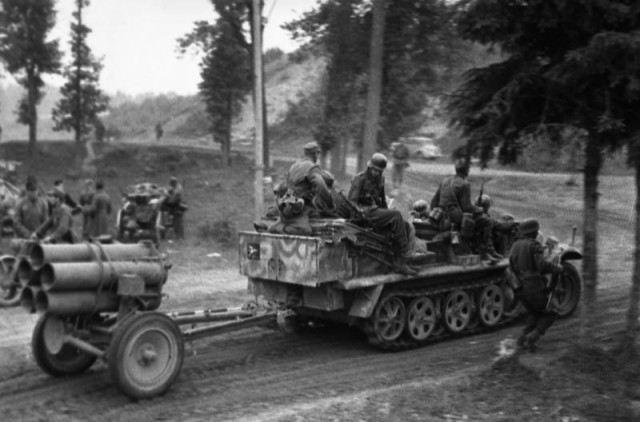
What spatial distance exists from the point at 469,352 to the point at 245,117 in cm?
6024

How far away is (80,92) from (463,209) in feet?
104

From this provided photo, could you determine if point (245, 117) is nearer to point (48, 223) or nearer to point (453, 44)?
point (453, 44)

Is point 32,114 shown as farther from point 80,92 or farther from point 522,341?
point 522,341

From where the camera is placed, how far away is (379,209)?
11.9 m

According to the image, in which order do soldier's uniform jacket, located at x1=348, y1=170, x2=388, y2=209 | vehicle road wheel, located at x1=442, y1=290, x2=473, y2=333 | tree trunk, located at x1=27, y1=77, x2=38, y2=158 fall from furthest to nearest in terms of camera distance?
tree trunk, located at x1=27, y1=77, x2=38, y2=158, vehicle road wheel, located at x1=442, y1=290, x2=473, y2=333, soldier's uniform jacket, located at x1=348, y1=170, x2=388, y2=209

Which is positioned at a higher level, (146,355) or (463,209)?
(463,209)

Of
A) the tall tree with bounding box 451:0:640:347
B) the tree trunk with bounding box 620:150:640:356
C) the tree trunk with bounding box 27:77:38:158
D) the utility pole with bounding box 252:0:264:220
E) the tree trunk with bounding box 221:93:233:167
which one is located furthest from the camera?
the tree trunk with bounding box 221:93:233:167

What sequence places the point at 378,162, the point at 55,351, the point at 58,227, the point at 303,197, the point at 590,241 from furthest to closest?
the point at 58,227 < the point at 378,162 < the point at 303,197 < the point at 590,241 < the point at 55,351

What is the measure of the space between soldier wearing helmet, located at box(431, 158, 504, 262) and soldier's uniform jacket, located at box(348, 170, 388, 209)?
1.24m

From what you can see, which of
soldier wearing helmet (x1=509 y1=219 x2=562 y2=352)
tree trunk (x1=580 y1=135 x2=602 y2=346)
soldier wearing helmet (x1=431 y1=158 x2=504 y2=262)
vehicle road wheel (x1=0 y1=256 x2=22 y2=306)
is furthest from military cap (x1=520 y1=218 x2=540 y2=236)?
vehicle road wheel (x1=0 y1=256 x2=22 y2=306)

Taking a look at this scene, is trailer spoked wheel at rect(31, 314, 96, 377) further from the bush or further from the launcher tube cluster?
the bush

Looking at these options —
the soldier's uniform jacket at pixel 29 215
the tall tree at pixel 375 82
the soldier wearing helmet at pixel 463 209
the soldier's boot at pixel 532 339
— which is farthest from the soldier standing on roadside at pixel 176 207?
the soldier's boot at pixel 532 339

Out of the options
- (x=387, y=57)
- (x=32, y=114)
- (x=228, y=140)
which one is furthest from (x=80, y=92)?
(x=387, y=57)

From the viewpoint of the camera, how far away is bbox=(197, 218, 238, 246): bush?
22.0m
